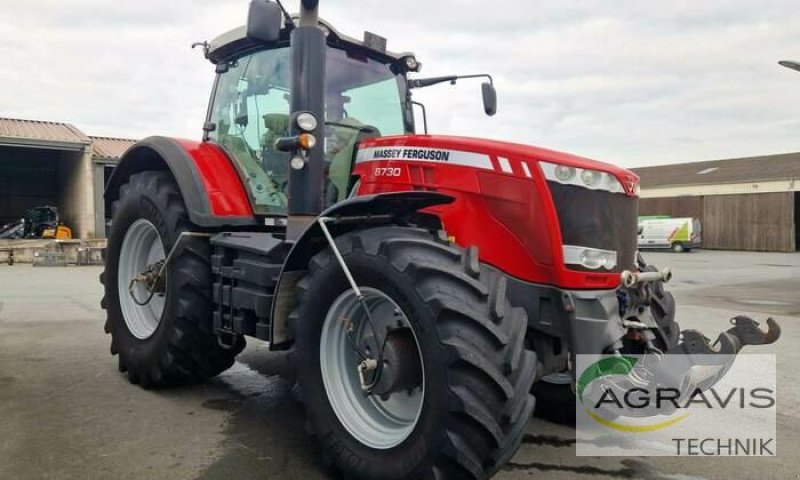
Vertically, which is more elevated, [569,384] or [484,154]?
[484,154]

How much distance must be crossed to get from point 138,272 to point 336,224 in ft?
8.58

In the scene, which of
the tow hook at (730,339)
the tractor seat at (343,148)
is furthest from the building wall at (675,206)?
the tow hook at (730,339)

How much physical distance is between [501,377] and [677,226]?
92.9 feet

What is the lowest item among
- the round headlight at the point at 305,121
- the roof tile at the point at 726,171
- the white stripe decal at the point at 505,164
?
the white stripe decal at the point at 505,164

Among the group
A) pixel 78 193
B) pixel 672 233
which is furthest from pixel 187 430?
pixel 672 233

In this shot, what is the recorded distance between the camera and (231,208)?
4.18 m

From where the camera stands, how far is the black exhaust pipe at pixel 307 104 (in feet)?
11.5

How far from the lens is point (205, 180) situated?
4.24 meters

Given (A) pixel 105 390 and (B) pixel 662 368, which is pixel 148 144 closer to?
(A) pixel 105 390

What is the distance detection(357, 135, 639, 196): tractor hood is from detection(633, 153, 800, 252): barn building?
31.7 meters

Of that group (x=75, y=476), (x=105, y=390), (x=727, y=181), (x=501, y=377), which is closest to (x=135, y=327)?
(x=105, y=390)

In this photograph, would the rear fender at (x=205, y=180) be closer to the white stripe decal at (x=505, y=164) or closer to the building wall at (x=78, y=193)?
the white stripe decal at (x=505, y=164)

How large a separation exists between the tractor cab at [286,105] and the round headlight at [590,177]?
1.48 m

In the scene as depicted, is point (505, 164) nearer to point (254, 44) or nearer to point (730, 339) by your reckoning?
point (730, 339)
